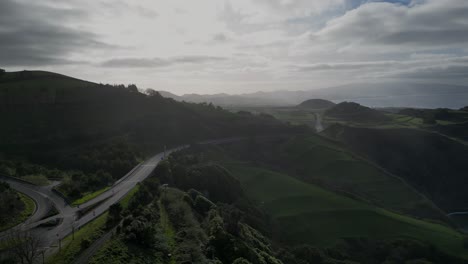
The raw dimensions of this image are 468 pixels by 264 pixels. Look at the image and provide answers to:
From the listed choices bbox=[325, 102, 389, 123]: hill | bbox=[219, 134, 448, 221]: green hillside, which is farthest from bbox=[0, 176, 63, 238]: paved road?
bbox=[325, 102, 389, 123]: hill

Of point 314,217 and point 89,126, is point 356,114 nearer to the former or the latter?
point 314,217

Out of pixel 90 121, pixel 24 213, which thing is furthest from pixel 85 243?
pixel 90 121

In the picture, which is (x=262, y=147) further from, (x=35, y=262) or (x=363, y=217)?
(x=35, y=262)

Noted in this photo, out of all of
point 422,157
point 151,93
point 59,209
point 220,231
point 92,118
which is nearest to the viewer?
point 220,231

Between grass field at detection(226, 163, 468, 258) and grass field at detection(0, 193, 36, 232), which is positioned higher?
grass field at detection(0, 193, 36, 232)

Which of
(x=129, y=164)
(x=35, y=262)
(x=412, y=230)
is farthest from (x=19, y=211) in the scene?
(x=412, y=230)

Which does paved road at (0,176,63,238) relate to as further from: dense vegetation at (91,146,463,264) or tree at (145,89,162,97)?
tree at (145,89,162,97)
